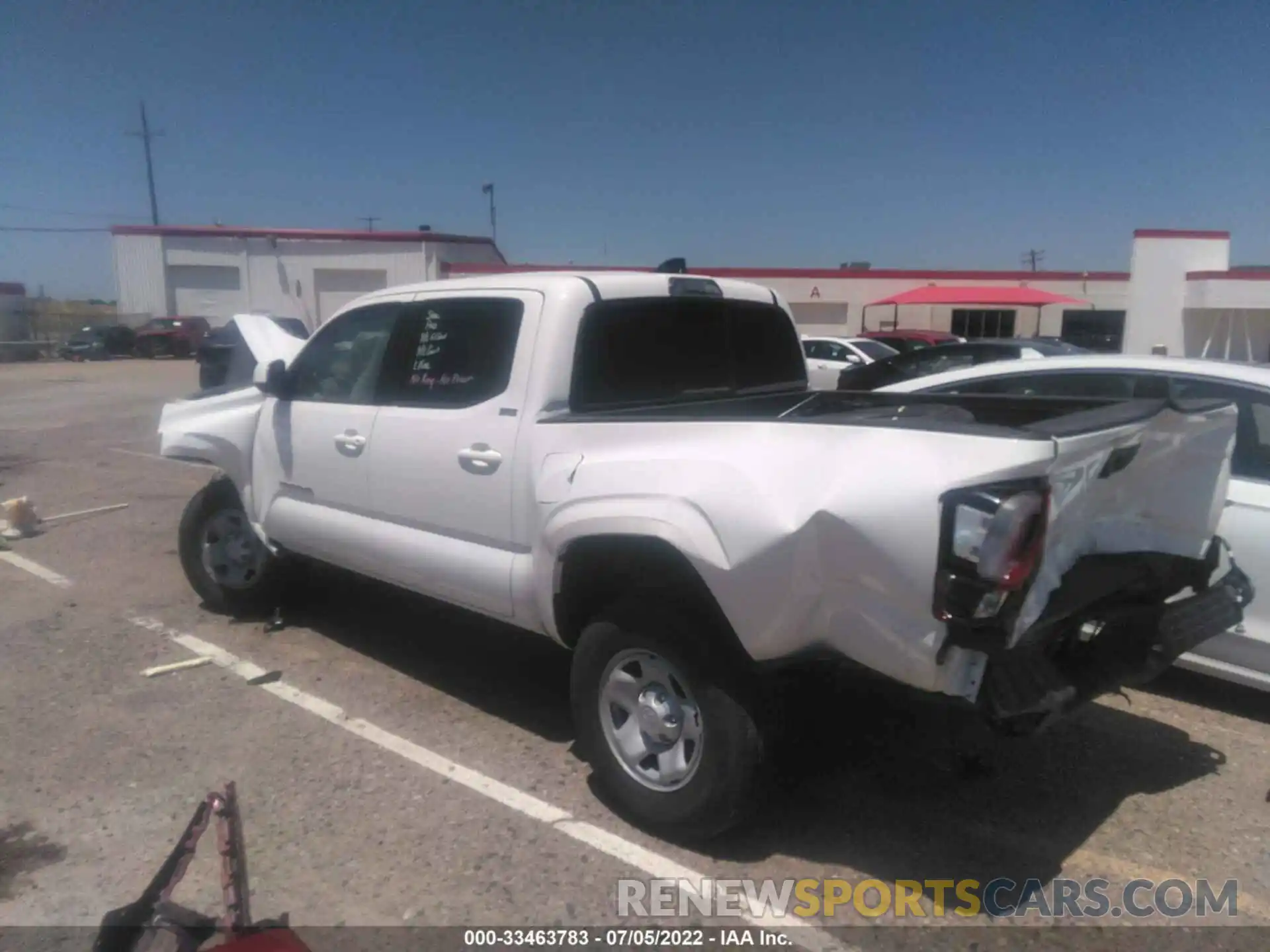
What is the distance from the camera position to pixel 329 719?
4.38 m

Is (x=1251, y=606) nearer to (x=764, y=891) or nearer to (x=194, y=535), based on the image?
(x=764, y=891)

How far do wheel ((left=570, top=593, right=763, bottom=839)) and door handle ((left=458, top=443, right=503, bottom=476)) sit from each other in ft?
2.52

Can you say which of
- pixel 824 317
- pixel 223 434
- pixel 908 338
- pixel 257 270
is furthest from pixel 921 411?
pixel 257 270

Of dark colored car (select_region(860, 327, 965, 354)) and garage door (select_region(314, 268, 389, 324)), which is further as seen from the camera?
garage door (select_region(314, 268, 389, 324))

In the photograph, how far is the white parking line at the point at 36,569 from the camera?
6551 millimetres

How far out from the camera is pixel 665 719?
10.9 feet

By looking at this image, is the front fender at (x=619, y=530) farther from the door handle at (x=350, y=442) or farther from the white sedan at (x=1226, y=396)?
the white sedan at (x=1226, y=396)

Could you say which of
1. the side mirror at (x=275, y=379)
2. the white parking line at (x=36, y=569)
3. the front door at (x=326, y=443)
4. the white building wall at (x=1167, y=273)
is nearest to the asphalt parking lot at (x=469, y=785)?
the front door at (x=326, y=443)

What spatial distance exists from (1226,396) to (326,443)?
4.30m

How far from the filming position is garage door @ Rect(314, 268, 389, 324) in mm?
39125

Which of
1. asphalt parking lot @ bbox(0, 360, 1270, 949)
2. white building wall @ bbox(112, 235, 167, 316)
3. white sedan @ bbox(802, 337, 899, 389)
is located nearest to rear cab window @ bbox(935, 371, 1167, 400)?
asphalt parking lot @ bbox(0, 360, 1270, 949)

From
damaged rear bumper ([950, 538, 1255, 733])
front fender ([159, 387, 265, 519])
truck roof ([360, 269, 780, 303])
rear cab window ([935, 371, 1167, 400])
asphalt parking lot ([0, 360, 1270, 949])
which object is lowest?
asphalt parking lot ([0, 360, 1270, 949])

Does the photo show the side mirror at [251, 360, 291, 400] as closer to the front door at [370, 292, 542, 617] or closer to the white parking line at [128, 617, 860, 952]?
the front door at [370, 292, 542, 617]

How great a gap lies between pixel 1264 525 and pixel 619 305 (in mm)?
2878
